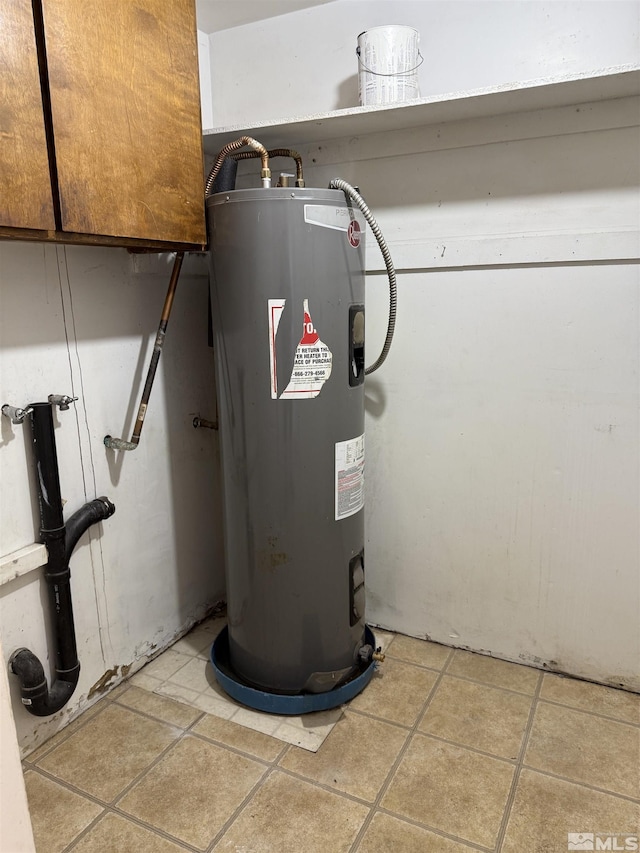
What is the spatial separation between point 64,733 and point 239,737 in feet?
1.63

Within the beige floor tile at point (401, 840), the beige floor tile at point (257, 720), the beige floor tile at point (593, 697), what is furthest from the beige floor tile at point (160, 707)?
the beige floor tile at point (593, 697)

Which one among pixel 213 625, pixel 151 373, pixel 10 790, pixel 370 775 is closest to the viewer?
pixel 10 790

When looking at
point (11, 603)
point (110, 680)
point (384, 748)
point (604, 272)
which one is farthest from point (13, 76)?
point (384, 748)

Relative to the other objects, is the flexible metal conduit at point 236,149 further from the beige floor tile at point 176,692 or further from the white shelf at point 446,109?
the beige floor tile at point 176,692

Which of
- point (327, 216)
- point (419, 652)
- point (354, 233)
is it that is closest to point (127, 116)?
point (327, 216)

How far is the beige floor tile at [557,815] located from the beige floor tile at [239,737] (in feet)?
2.02

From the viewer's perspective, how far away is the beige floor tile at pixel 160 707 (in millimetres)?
1707

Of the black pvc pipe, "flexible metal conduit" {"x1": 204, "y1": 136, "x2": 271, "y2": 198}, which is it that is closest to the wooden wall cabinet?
"flexible metal conduit" {"x1": 204, "y1": 136, "x2": 271, "y2": 198}

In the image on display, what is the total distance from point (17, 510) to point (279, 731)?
94 centimetres

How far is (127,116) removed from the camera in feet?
4.34

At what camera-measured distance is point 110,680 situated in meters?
1.82

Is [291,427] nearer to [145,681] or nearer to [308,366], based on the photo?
[308,366]

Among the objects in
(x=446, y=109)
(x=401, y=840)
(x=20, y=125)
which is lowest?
(x=401, y=840)

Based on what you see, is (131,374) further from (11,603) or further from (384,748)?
(384,748)
